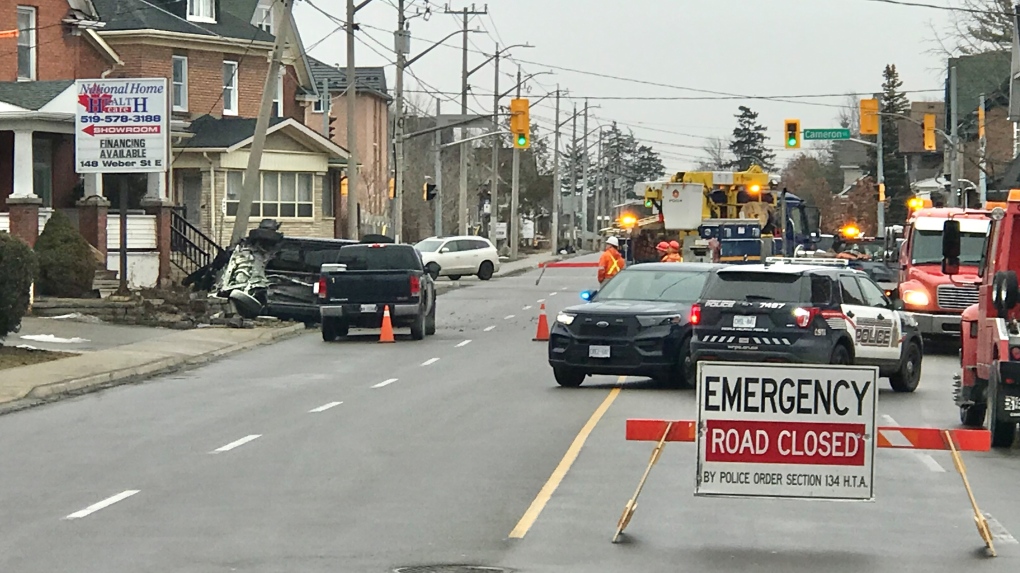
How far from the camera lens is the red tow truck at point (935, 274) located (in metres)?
27.7

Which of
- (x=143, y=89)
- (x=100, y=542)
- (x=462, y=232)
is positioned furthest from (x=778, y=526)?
(x=462, y=232)

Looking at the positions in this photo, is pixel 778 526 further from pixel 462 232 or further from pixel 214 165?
pixel 462 232

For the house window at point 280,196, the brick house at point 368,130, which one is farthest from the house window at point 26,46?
the brick house at point 368,130

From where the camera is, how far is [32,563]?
9.84m

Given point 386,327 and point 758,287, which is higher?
point 758,287

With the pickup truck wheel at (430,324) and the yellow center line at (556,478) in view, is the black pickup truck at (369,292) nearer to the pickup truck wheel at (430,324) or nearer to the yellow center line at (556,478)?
the pickup truck wheel at (430,324)

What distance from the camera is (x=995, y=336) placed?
15289 mm

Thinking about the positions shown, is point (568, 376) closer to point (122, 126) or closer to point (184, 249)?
point (122, 126)

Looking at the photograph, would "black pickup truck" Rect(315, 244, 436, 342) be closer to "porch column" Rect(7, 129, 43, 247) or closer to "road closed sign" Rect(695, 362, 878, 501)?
"porch column" Rect(7, 129, 43, 247)

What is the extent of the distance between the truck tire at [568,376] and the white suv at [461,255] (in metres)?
38.3

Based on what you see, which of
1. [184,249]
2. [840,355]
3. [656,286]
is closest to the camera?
[840,355]

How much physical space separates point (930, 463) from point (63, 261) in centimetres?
2615

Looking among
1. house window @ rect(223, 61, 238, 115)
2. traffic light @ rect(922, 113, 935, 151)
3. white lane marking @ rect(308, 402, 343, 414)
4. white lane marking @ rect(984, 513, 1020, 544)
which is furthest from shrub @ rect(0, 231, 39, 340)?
traffic light @ rect(922, 113, 935, 151)

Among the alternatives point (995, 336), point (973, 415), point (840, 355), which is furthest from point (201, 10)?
point (995, 336)
